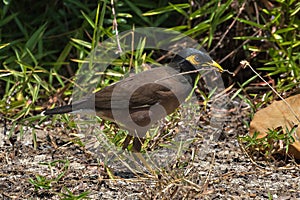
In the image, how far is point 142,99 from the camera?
4.31 meters

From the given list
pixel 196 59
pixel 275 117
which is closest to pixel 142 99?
pixel 196 59

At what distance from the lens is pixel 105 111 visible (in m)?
4.39

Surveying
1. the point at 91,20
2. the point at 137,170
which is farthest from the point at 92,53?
the point at 137,170

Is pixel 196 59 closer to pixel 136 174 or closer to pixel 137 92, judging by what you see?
pixel 137 92

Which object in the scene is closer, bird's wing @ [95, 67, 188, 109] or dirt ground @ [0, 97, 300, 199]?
dirt ground @ [0, 97, 300, 199]

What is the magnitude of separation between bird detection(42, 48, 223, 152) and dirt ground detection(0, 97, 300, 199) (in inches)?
11.7

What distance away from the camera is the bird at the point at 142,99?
430cm

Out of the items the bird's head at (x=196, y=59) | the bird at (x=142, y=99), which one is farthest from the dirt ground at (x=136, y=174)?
the bird's head at (x=196, y=59)

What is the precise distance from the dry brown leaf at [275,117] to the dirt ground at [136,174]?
21cm

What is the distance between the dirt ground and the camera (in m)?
3.78

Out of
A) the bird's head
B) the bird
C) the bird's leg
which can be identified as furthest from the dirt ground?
the bird's head

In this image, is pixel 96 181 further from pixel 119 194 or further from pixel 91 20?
pixel 91 20

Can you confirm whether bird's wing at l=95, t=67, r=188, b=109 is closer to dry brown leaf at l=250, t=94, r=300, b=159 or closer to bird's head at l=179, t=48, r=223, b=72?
bird's head at l=179, t=48, r=223, b=72

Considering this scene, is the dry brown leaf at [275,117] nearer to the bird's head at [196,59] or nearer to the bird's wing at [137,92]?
the bird's head at [196,59]
